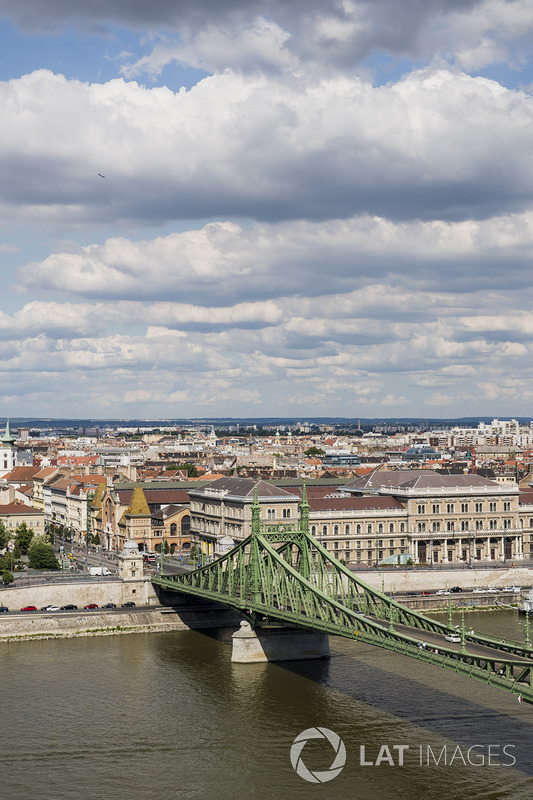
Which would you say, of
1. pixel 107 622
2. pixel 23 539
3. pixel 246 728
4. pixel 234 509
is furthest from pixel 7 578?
pixel 246 728

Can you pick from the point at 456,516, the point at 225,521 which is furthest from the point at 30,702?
the point at 456,516

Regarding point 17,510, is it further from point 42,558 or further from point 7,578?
point 7,578

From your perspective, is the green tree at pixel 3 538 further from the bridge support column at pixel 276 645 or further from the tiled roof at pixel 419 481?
the bridge support column at pixel 276 645

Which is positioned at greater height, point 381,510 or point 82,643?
point 381,510

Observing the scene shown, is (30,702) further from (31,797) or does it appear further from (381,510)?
(381,510)

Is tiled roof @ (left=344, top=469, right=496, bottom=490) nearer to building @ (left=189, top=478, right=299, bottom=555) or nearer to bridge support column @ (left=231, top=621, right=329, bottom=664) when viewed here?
building @ (left=189, top=478, right=299, bottom=555)

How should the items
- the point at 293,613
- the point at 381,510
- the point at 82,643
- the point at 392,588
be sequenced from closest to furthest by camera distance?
the point at 293,613 < the point at 82,643 < the point at 392,588 < the point at 381,510

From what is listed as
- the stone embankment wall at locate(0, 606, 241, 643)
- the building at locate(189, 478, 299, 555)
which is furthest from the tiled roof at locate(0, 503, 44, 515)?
the stone embankment wall at locate(0, 606, 241, 643)

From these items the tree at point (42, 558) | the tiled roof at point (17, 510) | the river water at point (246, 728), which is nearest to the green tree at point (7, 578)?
the tree at point (42, 558)
